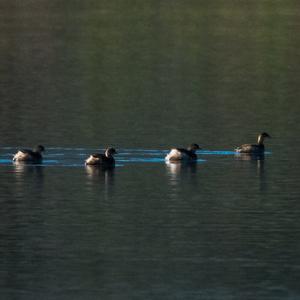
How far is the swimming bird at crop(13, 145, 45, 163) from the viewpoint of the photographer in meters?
43.0

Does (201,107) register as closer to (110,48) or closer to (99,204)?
(99,204)

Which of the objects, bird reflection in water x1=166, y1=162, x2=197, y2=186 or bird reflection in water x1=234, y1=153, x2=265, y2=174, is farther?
Answer: bird reflection in water x1=234, y1=153, x2=265, y2=174

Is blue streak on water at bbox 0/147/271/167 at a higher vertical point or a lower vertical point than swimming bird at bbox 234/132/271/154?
lower

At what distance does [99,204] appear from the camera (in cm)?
3650

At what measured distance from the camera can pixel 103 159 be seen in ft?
139

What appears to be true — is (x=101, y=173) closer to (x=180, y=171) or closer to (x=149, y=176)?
(x=149, y=176)

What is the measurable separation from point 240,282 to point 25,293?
3515mm

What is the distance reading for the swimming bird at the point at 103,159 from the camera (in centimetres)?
4244

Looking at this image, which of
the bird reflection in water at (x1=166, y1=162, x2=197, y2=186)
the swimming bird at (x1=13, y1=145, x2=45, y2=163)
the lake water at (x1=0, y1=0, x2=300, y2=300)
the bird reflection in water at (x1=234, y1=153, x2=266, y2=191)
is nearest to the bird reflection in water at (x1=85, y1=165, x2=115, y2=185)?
the lake water at (x1=0, y1=0, x2=300, y2=300)

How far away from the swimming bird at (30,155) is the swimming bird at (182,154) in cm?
319

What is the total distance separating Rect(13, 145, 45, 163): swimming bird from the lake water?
0.40m

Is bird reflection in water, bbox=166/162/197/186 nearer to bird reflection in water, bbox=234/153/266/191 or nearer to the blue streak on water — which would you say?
the blue streak on water

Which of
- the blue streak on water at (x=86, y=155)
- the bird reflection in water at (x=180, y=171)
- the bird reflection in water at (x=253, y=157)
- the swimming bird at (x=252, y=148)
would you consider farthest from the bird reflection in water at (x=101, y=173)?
the swimming bird at (x=252, y=148)

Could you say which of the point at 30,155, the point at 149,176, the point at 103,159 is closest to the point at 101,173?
the point at 103,159
